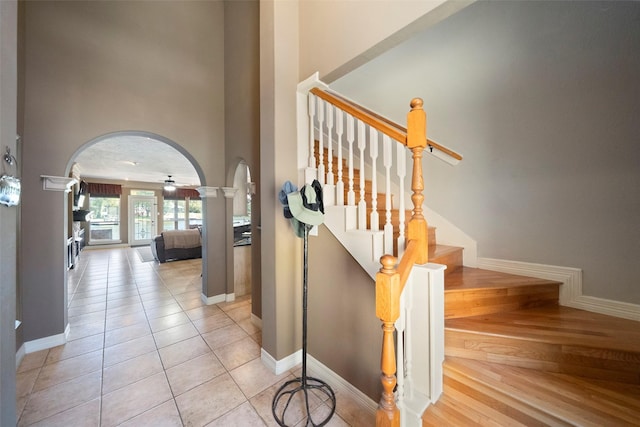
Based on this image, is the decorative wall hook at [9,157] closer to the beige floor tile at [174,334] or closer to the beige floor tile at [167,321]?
the beige floor tile at [174,334]

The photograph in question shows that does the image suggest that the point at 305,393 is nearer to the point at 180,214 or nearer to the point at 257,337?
the point at 257,337

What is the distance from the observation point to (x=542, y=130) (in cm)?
181

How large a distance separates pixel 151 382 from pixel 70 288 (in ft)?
12.4

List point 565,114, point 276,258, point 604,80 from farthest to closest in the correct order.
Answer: point 276,258
point 565,114
point 604,80

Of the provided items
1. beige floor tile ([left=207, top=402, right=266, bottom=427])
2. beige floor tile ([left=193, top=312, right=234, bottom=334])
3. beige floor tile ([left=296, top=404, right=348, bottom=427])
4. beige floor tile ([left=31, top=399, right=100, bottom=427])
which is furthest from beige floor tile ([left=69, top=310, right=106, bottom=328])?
beige floor tile ([left=296, top=404, right=348, bottom=427])

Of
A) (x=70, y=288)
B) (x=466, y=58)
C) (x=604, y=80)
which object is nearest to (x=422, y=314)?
(x=604, y=80)

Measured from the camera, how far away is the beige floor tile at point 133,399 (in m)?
1.49

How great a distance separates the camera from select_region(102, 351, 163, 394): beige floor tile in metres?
1.77

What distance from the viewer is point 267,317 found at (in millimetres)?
1989

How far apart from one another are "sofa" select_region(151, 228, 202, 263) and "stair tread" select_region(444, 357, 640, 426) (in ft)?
21.8

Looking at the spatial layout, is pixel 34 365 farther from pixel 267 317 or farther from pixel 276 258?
pixel 276 258

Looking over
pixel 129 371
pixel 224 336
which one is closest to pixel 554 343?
pixel 224 336

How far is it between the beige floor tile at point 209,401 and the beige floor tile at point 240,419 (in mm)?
38

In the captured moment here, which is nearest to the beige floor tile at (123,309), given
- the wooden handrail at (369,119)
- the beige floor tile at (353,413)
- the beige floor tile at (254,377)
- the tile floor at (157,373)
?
the tile floor at (157,373)
